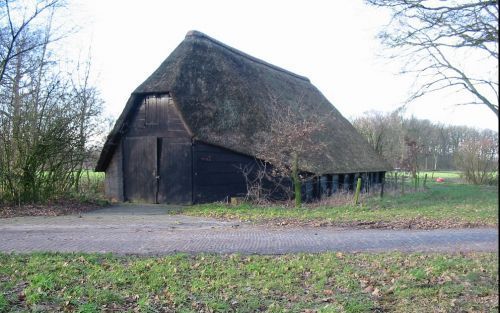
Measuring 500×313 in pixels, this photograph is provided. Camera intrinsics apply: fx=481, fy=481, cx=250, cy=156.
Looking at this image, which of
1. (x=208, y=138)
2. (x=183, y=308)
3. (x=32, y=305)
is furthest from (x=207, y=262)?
(x=208, y=138)

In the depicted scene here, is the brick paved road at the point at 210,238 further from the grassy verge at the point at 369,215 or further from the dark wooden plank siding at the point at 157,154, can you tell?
the dark wooden plank siding at the point at 157,154

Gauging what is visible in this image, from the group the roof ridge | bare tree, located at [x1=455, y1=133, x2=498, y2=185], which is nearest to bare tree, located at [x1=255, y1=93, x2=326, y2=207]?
the roof ridge

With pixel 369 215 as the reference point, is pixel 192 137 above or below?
above

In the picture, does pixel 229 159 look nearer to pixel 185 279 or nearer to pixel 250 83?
pixel 250 83

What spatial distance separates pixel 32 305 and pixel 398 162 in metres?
32.6

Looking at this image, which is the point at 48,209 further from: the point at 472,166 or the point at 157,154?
the point at 472,166

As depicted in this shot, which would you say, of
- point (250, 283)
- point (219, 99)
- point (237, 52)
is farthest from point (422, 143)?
point (250, 283)

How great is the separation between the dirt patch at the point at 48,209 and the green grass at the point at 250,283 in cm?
755

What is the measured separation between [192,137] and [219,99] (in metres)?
2.43

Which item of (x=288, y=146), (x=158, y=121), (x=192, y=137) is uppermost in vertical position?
(x=158, y=121)

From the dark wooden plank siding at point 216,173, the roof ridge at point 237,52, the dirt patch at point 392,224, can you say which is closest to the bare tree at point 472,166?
the roof ridge at point 237,52

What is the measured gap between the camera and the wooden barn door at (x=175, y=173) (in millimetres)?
19516

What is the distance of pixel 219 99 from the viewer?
20.7 m

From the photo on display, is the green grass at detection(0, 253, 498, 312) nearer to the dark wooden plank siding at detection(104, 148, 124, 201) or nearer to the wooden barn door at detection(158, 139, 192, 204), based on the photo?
the wooden barn door at detection(158, 139, 192, 204)
